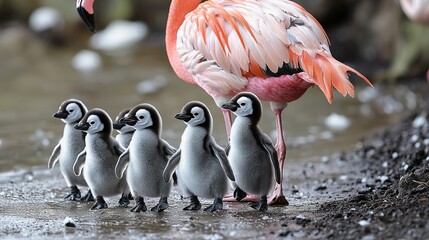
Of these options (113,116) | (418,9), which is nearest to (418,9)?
(418,9)

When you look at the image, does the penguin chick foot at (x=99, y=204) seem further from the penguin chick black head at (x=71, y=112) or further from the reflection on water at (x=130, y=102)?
the reflection on water at (x=130, y=102)

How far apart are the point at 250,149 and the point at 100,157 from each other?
0.91 m

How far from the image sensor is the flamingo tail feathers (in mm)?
5027

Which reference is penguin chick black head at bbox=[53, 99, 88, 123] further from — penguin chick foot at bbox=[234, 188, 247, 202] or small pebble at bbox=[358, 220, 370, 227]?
small pebble at bbox=[358, 220, 370, 227]

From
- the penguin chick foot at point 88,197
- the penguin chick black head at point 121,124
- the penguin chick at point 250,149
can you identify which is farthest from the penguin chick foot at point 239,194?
the penguin chick foot at point 88,197

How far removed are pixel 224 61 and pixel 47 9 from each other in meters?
9.79

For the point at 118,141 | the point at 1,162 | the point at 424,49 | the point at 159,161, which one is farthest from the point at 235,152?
the point at 424,49

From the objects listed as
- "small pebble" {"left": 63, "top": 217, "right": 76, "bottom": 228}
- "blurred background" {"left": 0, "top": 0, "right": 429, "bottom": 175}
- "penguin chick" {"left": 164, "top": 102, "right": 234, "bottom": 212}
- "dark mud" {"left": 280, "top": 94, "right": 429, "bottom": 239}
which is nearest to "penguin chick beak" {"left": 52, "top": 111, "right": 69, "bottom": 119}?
"penguin chick" {"left": 164, "top": 102, "right": 234, "bottom": 212}

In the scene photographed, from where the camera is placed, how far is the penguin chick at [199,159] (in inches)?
194

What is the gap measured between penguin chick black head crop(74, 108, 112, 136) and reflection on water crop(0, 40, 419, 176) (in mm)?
1832

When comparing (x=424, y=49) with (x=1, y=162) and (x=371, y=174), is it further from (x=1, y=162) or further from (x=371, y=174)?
(x=1, y=162)

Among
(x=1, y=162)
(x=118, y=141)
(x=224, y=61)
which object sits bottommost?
(x=1, y=162)

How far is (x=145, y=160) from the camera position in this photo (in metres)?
5.01

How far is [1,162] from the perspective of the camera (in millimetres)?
7109
